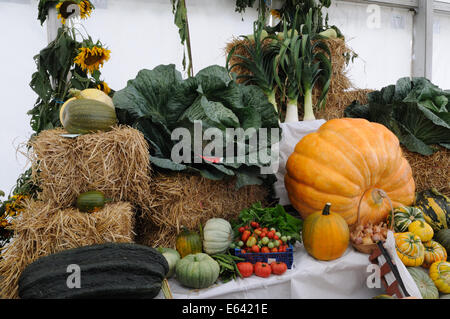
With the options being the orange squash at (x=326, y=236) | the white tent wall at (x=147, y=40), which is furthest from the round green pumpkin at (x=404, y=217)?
→ the white tent wall at (x=147, y=40)

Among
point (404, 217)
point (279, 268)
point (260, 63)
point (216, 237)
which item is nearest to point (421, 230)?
point (404, 217)

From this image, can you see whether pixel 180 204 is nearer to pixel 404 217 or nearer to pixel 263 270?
pixel 263 270

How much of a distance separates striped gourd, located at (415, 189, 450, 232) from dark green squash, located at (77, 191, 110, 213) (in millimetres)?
2211

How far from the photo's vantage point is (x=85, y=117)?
→ 171cm

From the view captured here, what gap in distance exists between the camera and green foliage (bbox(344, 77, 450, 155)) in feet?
8.23

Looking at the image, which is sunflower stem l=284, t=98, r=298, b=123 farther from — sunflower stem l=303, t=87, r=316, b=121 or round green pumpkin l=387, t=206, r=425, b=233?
round green pumpkin l=387, t=206, r=425, b=233

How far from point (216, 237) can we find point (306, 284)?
0.56 meters

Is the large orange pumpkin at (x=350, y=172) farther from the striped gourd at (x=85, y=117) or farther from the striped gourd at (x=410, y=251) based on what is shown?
the striped gourd at (x=85, y=117)

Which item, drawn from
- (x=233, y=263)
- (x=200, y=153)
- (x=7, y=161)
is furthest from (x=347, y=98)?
(x=7, y=161)

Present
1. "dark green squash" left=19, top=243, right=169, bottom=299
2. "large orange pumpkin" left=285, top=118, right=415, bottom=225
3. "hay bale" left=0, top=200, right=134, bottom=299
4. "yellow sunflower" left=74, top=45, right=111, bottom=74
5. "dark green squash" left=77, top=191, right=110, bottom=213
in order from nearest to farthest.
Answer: "dark green squash" left=19, top=243, right=169, bottom=299 < "hay bale" left=0, top=200, right=134, bottom=299 < "dark green squash" left=77, top=191, right=110, bottom=213 < "large orange pumpkin" left=285, top=118, right=415, bottom=225 < "yellow sunflower" left=74, top=45, right=111, bottom=74

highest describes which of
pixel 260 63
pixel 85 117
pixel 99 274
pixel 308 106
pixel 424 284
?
pixel 260 63

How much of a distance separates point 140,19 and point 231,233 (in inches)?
113

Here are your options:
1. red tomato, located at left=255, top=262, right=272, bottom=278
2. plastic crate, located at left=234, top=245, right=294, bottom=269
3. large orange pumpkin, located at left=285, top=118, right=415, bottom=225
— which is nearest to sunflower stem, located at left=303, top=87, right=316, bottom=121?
large orange pumpkin, located at left=285, top=118, right=415, bottom=225
